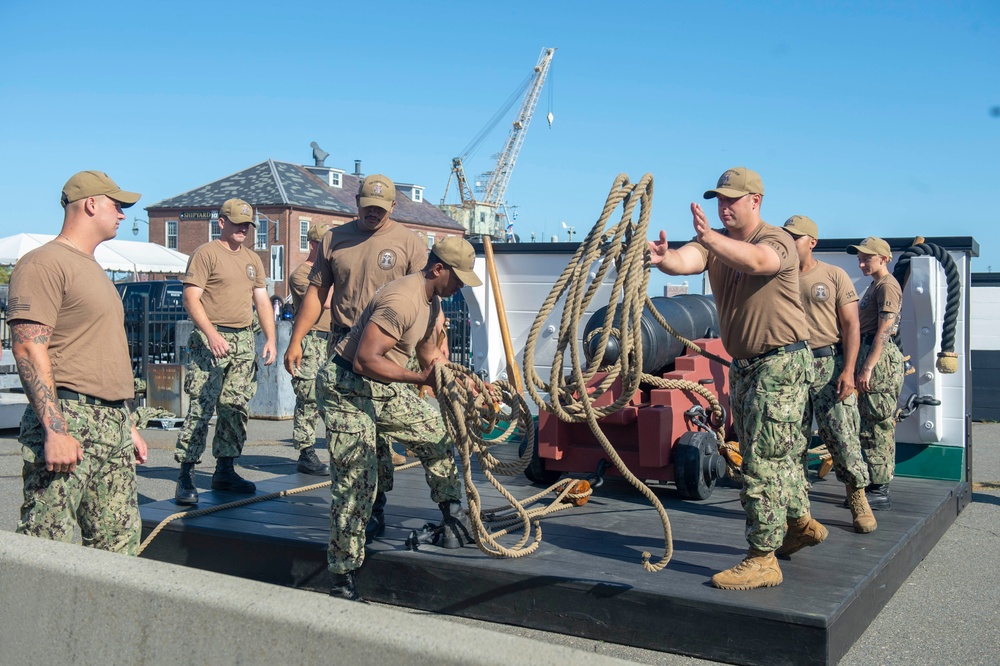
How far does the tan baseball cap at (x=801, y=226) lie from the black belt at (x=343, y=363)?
9.00 ft

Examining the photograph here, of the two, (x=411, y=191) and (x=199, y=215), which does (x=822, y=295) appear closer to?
(x=199, y=215)

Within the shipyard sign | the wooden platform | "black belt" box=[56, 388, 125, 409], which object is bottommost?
the wooden platform

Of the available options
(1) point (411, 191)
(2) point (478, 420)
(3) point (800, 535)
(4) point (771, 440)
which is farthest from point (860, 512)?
(1) point (411, 191)

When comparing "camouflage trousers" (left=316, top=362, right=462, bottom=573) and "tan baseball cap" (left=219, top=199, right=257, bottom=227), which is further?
"tan baseball cap" (left=219, top=199, right=257, bottom=227)

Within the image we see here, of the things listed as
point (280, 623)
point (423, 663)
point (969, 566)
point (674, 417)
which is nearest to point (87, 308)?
point (280, 623)

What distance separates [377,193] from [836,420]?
2834 mm

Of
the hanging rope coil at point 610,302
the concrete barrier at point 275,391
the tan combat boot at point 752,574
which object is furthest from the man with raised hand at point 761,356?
the concrete barrier at point 275,391

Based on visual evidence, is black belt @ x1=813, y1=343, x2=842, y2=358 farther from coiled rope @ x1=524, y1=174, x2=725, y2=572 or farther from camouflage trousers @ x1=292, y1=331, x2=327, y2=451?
camouflage trousers @ x1=292, y1=331, x2=327, y2=451

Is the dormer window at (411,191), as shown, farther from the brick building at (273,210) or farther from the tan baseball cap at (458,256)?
the tan baseball cap at (458,256)

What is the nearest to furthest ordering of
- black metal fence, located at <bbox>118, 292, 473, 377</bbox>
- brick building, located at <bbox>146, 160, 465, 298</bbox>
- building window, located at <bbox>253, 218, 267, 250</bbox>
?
black metal fence, located at <bbox>118, 292, 473, 377</bbox> → brick building, located at <bbox>146, 160, 465, 298</bbox> → building window, located at <bbox>253, 218, 267, 250</bbox>

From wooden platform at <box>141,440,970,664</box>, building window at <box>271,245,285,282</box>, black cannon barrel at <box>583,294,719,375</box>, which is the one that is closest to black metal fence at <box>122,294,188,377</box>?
wooden platform at <box>141,440,970,664</box>

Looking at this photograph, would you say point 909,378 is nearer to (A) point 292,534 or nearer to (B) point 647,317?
(B) point 647,317

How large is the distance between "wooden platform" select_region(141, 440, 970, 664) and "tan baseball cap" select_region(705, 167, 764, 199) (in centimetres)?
167

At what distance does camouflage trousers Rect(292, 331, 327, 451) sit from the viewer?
7.48m
